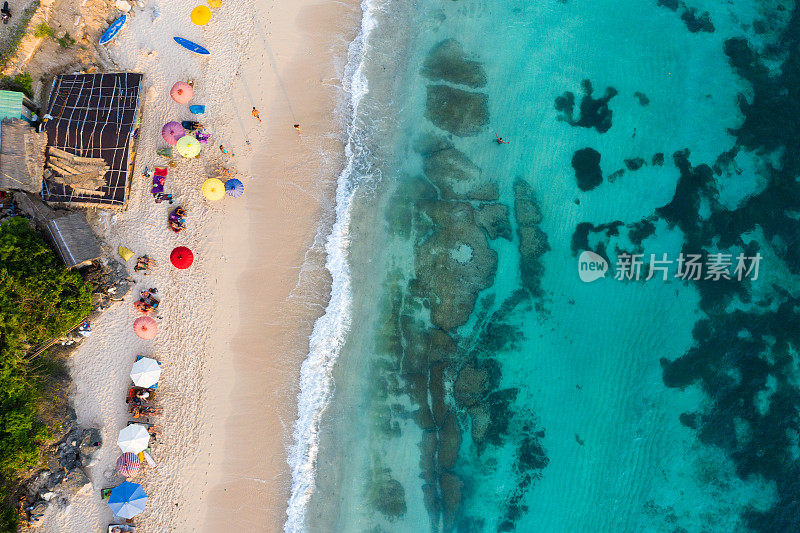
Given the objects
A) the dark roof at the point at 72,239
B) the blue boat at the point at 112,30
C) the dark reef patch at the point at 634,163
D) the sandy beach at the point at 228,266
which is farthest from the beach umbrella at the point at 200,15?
the dark reef patch at the point at 634,163

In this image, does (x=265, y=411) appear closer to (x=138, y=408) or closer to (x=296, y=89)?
(x=138, y=408)

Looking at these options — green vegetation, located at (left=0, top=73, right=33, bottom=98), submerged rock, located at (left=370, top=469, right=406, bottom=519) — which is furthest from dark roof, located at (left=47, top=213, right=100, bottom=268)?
submerged rock, located at (left=370, top=469, right=406, bottom=519)

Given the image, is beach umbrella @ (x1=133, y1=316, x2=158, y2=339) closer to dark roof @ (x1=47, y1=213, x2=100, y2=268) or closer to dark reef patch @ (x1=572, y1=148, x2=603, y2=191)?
dark roof @ (x1=47, y1=213, x2=100, y2=268)

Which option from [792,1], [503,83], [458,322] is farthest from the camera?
[792,1]

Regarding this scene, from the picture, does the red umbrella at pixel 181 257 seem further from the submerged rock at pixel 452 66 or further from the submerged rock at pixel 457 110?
the submerged rock at pixel 452 66

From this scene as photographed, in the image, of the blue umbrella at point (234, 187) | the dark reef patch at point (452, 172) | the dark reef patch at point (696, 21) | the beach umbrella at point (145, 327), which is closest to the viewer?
the beach umbrella at point (145, 327)

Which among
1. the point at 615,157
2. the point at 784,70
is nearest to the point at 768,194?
the point at 784,70

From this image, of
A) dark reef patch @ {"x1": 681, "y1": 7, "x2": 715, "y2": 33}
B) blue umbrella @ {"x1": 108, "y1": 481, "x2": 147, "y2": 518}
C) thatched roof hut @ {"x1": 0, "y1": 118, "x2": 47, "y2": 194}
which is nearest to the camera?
blue umbrella @ {"x1": 108, "y1": 481, "x2": 147, "y2": 518}
